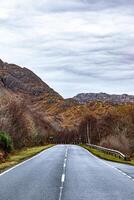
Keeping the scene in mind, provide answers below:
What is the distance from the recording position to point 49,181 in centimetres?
2195

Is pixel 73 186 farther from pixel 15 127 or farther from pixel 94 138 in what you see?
pixel 94 138

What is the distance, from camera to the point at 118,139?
257 ft

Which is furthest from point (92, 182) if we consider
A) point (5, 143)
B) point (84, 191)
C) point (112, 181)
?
point (5, 143)

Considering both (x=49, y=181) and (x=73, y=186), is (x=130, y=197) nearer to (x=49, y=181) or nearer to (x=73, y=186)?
(x=73, y=186)

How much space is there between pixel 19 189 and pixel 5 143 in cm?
3092

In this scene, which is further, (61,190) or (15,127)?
(15,127)

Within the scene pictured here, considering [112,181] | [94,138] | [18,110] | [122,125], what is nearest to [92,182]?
[112,181]

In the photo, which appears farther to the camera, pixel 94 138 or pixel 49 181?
pixel 94 138

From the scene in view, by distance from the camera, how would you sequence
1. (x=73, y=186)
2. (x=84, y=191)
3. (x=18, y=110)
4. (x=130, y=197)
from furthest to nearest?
(x=18, y=110) < (x=73, y=186) < (x=84, y=191) < (x=130, y=197)

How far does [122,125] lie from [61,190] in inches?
3709

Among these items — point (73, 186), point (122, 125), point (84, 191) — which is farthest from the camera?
point (122, 125)

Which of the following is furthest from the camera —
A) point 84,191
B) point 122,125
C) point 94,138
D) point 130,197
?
point 94,138

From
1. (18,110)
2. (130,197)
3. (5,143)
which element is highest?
(18,110)

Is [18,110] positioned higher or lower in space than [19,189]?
higher
